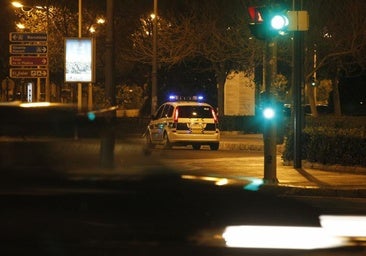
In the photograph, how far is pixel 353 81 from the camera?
51656mm

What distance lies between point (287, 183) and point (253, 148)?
11460 mm

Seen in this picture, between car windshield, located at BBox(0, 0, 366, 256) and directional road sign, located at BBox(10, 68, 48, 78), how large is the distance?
50 mm

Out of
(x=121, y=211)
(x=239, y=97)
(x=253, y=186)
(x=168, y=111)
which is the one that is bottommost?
(x=121, y=211)

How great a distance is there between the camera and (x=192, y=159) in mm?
20062

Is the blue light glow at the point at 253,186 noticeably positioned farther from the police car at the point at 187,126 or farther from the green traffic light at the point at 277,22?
the police car at the point at 187,126

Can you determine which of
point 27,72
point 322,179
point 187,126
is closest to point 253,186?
point 322,179

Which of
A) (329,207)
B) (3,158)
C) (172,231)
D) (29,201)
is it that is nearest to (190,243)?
(172,231)

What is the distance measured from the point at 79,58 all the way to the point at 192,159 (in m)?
4.72

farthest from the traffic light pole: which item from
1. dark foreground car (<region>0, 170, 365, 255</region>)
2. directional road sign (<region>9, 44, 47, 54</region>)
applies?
directional road sign (<region>9, 44, 47, 54</region>)

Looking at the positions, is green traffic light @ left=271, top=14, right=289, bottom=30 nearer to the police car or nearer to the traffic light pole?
the traffic light pole

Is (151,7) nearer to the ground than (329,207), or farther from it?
farther from it

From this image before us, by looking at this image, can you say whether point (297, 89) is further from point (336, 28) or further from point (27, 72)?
point (27, 72)

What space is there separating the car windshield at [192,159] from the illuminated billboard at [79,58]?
3cm

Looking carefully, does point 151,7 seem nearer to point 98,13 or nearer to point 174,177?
point 98,13
